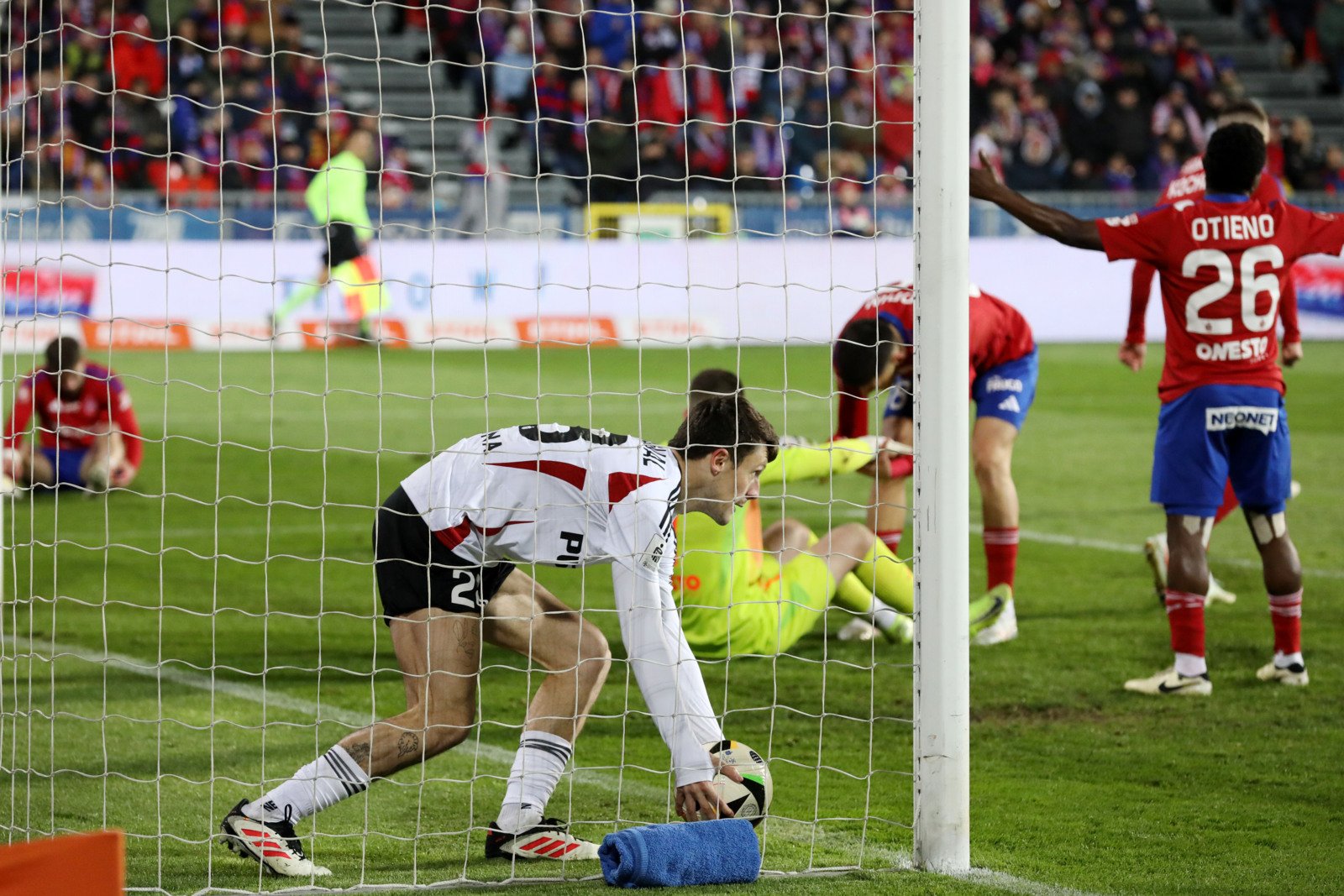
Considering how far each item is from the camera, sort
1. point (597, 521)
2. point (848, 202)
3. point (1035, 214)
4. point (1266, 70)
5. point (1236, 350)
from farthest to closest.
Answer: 1. point (1266, 70)
2. point (848, 202)
3. point (1236, 350)
4. point (1035, 214)
5. point (597, 521)

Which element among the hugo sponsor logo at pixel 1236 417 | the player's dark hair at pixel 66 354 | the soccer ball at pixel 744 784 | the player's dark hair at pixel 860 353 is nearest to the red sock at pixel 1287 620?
the hugo sponsor logo at pixel 1236 417

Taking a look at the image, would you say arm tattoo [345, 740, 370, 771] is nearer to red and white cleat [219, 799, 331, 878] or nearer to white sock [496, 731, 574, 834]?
red and white cleat [219, 799, 331, 878]

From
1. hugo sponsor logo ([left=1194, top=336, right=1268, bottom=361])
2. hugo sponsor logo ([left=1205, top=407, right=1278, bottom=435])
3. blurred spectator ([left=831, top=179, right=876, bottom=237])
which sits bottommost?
hugo sponsor logo ([left=1205, top=407, right=1278, bottom=435])

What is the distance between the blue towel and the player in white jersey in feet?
0.23

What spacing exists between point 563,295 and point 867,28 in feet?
28.3

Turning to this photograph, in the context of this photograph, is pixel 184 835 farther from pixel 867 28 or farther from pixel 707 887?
pixel 867 28

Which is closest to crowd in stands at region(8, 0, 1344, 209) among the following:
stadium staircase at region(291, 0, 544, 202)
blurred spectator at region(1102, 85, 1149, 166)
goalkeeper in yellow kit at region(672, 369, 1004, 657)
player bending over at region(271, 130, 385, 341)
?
blurred spectator at region(1102, 85, 1149, 166)

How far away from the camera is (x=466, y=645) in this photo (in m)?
4.01

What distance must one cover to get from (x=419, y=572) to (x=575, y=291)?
14.6 meters

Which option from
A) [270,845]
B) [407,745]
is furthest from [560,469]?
[270,845]

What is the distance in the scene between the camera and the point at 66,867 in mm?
2473

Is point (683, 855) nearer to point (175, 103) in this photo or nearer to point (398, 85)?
point (175, 103)

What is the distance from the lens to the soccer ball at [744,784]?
12.9 ft

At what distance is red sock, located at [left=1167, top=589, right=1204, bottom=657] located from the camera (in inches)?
227
